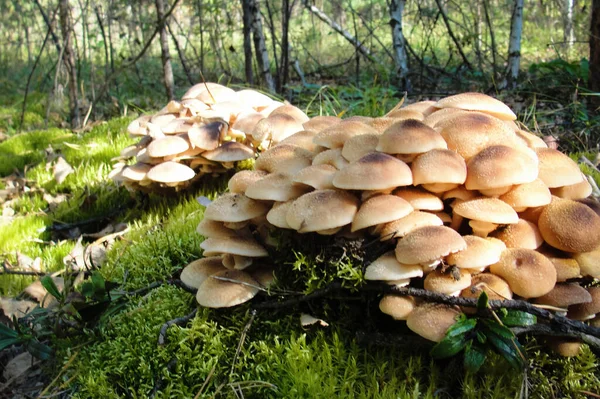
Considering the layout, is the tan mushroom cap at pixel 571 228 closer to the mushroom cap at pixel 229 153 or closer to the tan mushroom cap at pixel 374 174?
the tan mushroom cap at pixel 374 174

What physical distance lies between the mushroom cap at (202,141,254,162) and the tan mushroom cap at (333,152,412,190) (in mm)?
1674

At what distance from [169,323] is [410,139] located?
1336 mm

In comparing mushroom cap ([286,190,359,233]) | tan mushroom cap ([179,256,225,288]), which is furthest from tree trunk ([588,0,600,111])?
tan mushroom cap ([179,256,225,288])

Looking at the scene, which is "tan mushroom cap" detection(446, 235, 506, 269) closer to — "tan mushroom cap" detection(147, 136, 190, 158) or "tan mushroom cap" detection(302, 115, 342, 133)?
"tan mushroom cap" detection(302, 115, 342, 133)

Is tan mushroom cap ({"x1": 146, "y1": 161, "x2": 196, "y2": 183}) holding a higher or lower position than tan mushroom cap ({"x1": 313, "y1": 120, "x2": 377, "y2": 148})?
lower

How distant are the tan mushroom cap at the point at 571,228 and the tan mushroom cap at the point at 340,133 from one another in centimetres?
85

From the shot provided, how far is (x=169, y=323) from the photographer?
6.71 ft

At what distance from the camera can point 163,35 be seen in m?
6.30

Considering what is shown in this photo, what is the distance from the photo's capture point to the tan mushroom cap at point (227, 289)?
6.33ft

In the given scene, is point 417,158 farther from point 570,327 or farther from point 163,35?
point 163,35

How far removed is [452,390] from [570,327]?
0.49 m

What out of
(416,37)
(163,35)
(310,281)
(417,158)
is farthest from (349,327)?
(416,37)

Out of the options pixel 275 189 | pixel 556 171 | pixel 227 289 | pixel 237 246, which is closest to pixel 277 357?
pixel 227 289

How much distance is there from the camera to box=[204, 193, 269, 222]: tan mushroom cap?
204 centimetres
